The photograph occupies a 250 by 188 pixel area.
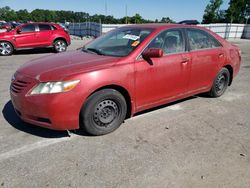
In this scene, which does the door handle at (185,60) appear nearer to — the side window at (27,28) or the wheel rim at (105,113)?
the wheel rim at (105,113)

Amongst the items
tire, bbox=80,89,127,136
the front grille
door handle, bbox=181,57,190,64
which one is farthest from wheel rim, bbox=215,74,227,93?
the front grille

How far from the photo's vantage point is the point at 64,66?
11.4 ft

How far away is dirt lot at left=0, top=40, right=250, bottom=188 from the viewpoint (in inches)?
106

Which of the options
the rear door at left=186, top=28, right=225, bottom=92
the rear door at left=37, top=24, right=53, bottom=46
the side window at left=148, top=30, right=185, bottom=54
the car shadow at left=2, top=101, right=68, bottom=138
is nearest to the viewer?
the car shadow at left=2, top=101, right=68, bottom=138

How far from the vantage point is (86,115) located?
11.1 feet

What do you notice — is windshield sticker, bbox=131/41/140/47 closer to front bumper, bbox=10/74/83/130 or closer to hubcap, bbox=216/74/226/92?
front bumper, bbox=10/74/83/130

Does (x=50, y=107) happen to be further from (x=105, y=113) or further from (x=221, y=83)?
(x=221, y=83)

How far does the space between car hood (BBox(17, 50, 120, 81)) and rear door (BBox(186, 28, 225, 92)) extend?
1619 millimetres

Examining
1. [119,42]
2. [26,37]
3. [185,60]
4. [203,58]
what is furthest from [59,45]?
[185,60]

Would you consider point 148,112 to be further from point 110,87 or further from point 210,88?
point 210,88

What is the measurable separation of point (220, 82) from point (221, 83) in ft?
0.21

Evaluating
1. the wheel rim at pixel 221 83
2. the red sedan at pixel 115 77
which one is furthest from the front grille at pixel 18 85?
the wheel rim at pixel 221 83

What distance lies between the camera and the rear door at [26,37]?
485 inches

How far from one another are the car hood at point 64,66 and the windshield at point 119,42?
0.26 meters
